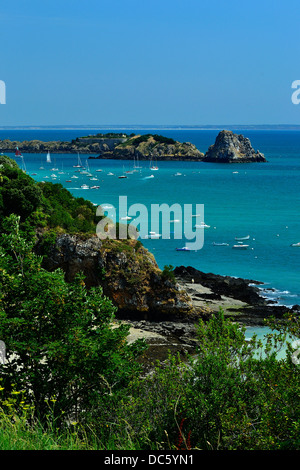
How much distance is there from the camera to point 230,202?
3012 inches

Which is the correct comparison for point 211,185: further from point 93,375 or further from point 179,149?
point 93,375

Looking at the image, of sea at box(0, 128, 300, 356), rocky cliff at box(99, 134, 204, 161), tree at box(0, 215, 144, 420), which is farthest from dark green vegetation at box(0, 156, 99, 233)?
rocky cliff at box(99, 134, 204, 161)

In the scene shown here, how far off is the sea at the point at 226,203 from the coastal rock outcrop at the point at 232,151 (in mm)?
5111

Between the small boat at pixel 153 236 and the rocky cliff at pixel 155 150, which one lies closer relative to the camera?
the small boat at pixel 153 236

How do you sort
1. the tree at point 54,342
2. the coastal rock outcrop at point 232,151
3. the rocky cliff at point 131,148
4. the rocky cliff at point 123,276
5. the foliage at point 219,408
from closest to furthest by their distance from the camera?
1. the foliage at point 219,408
2. the tree at point 54,342
3. the rocky cliff at point 123,276
4. the coastal rock outcrop at point 232,151
5. the rocky cliff at point 131,148

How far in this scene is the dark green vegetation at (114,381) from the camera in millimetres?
7332

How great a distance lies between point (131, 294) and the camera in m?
28.9

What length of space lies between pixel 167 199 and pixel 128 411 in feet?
230

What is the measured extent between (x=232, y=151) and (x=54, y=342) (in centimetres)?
14112

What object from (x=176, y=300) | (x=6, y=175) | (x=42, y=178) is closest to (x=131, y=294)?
(x=176, y=300)

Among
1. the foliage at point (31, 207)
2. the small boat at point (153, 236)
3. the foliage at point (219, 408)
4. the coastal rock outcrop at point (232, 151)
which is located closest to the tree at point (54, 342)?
the foliage at point (219, 408)

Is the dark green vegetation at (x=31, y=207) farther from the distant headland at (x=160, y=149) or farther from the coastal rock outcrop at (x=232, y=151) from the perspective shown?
the coastal rock outcrop at (x=232, y=151)

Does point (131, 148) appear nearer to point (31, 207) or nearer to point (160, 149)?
point (160, 149)
